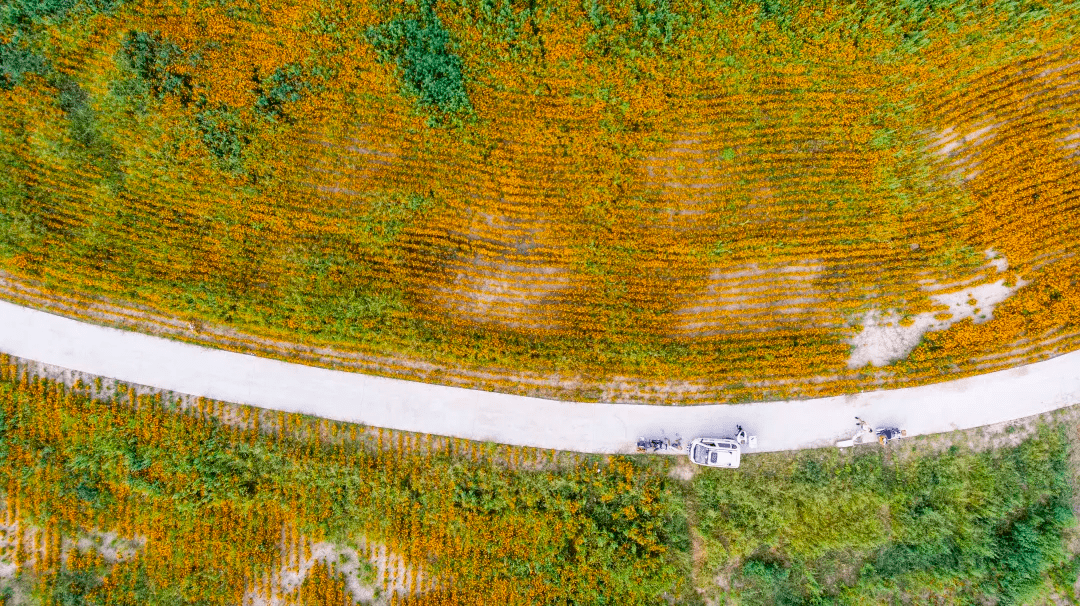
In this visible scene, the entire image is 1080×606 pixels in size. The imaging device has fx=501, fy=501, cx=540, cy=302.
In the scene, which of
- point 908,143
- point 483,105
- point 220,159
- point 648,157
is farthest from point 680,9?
point 220,159

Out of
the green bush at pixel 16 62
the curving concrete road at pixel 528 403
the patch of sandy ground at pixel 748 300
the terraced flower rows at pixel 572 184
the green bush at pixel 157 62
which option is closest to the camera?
the curving concrete road at pixel 528 403

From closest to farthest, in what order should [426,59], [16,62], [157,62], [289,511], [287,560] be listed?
[289,511], [287,560], [426,59], [157,62], [16,62]

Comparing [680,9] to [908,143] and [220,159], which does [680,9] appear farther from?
[220,159]

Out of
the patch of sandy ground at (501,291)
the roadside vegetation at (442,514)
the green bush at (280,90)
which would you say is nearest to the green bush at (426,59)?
the green bush at (280,90)

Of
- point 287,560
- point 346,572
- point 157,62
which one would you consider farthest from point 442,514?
point 157,62

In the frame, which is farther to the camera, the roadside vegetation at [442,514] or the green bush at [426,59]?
the green bush at [426,59]

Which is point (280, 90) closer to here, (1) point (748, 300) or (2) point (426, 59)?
(2) point (426, 59)

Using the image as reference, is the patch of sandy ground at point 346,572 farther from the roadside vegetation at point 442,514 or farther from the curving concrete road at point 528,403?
the curving concrete road at point 528,403
